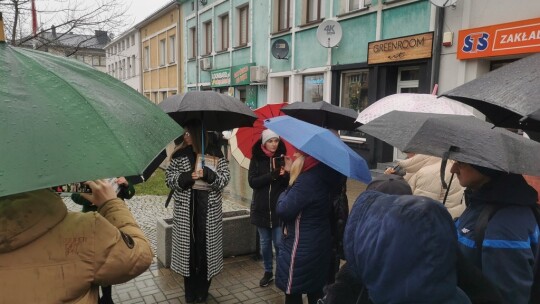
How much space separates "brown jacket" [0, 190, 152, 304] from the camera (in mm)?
1339

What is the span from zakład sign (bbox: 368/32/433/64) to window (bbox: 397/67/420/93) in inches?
22.1

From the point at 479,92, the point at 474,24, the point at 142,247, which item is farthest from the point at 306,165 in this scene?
the point at 474,24

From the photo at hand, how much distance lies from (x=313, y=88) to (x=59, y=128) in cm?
1178

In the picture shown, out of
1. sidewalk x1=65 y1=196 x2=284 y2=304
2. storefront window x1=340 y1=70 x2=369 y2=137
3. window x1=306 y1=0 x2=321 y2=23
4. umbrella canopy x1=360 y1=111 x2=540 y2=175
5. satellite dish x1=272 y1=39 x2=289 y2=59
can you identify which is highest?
window x1=306 y1=0 x2=321 y2=23

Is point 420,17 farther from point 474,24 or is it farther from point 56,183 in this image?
point 56,183

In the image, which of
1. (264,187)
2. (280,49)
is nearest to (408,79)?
(280,49)

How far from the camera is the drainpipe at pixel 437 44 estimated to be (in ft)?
26.6

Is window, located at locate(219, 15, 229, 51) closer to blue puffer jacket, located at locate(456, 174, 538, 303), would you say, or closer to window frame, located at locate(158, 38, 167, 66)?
window frame, located at locate(158, 38, 167, 66)

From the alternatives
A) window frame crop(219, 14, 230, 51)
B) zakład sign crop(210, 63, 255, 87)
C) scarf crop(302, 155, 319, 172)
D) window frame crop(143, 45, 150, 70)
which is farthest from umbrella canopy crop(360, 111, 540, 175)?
window frame crop(143, 45, 150, 70)

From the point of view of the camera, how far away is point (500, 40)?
279 inches

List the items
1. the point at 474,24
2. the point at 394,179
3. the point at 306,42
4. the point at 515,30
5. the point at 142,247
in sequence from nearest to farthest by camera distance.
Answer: the point at 142,247, the point at 394,179, the point at 515,30, the point at 474,24, the point at 306,42

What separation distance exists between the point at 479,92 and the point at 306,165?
1.38 metres

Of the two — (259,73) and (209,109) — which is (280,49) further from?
(209,109)

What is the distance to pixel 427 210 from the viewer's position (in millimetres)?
1223
